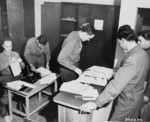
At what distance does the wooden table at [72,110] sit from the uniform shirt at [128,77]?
0.24 metres

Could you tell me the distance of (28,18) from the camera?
5.17 meters

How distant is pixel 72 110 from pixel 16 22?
11.1 feet

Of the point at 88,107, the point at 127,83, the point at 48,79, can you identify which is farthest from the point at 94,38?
the point at 88,107

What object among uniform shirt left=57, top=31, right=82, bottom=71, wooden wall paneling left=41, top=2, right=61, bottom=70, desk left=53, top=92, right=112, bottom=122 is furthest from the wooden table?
wooden wall paneling left=41, top=2, right=61, bottom=70

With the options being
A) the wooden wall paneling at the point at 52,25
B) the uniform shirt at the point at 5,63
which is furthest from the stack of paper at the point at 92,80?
the wooden wall paneling at the point at 52,25

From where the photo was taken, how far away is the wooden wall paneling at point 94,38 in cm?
438

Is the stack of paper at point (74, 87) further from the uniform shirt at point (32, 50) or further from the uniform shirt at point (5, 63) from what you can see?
the uniform shirt at point (32, 50)

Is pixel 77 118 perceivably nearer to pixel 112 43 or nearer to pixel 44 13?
pixel 112 43

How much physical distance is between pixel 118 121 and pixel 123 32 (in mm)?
970

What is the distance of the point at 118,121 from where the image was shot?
2.19 m

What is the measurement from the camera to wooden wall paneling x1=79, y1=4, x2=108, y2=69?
4.38 meters

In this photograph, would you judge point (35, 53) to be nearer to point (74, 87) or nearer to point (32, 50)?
point (32, 50)

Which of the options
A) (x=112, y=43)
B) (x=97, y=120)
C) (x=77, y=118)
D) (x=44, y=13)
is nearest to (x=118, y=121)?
(x=97, y=120)

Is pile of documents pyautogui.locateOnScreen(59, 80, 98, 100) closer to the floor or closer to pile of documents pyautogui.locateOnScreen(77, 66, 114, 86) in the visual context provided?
pile of documents pyautogui.locateOnScreen(77, 66, 114, 86)
